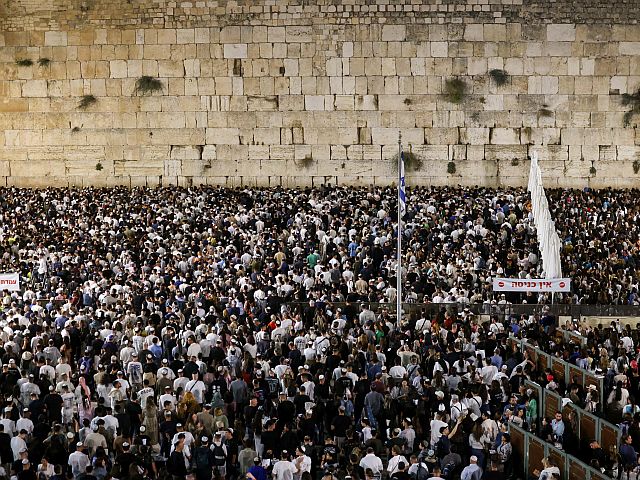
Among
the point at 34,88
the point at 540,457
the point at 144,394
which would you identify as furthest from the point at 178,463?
the point at 34,88

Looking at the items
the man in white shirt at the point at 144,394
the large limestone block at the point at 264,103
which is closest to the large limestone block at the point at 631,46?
the large limestone block at the point at 264,103

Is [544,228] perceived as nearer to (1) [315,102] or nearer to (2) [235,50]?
(1) [315,102]

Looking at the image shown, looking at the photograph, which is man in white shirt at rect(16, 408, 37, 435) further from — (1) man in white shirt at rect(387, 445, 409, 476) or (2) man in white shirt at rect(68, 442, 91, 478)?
(1) man in white shirt at rect(387, 445, 409, 476)

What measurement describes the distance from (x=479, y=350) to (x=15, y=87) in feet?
64.4

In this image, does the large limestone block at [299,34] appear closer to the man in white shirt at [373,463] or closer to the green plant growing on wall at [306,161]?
the green plant growing on wall at [306,161]

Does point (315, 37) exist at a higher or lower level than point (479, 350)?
higher

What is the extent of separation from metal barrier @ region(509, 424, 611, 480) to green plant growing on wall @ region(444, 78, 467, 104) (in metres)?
17.9

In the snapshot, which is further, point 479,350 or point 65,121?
point 65,121

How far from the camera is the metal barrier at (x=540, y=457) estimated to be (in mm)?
11531

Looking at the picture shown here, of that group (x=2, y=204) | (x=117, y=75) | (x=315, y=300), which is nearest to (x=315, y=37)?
(x=117, y=75)

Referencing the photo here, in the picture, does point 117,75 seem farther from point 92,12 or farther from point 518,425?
point 518,425

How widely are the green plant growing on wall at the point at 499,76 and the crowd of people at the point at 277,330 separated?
335 centimetres

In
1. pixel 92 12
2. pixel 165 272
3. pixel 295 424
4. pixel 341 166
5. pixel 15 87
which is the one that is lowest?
pixel 295 424

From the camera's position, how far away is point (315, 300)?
755 inches
